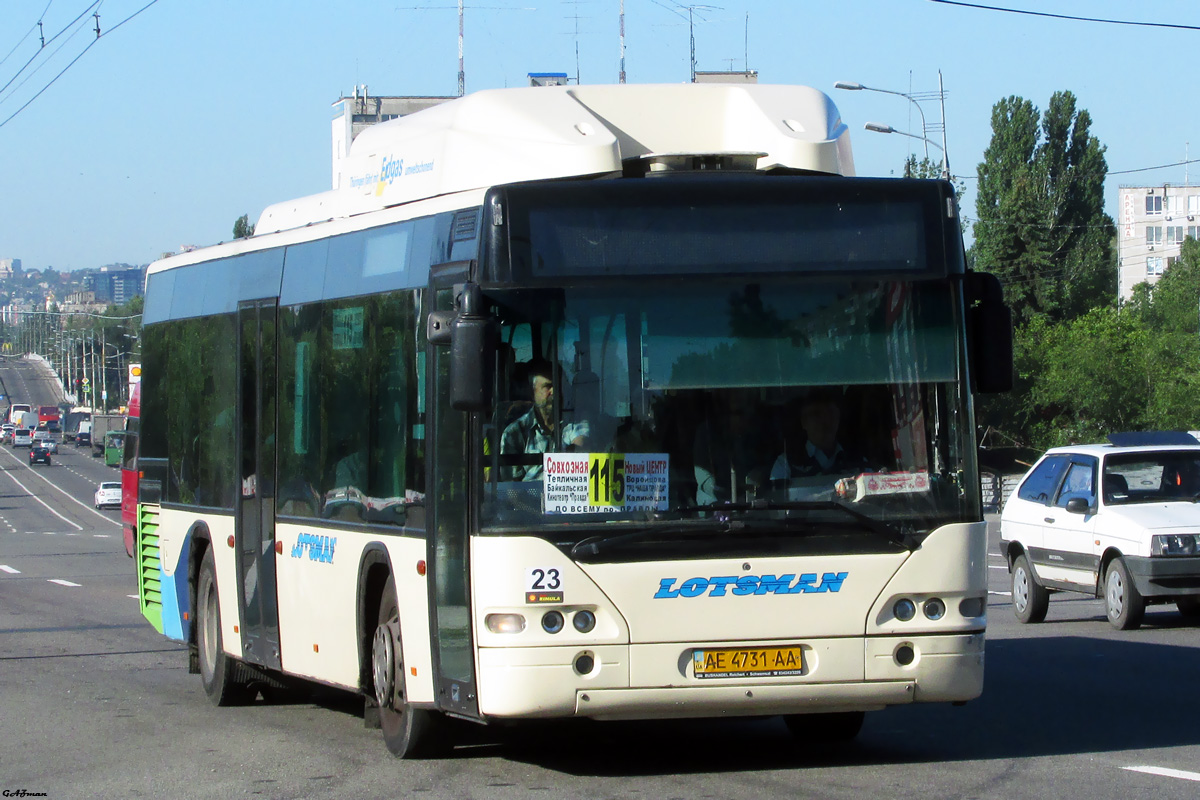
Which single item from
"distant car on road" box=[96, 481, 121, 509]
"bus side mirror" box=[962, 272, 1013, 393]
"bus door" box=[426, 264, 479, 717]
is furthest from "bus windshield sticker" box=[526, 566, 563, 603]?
"distant car on road" box=[96, 481, 121, 509]

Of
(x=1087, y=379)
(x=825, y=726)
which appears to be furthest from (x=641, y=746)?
(x=1087, y=379)

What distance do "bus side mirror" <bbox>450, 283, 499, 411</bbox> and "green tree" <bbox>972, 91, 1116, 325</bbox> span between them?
7176cm

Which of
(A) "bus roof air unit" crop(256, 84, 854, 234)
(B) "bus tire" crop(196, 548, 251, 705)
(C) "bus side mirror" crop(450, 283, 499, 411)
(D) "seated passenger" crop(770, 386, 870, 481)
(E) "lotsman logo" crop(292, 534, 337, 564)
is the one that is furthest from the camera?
(B) "bus tire" crop(196, 548, 251, 705)

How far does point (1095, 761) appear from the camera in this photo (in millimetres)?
8492

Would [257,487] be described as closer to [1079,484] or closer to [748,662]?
[748,662]

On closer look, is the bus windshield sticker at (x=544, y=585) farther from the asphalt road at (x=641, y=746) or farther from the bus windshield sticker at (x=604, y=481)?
the asphalt road at (x=641, y=746)

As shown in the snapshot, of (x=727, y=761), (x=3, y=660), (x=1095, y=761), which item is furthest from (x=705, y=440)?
(x=3, y=660)

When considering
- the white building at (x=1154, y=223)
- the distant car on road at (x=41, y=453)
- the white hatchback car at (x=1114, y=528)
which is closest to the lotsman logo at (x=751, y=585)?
the white hatchback car at (x=1114, y=528)

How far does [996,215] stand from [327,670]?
7151cm

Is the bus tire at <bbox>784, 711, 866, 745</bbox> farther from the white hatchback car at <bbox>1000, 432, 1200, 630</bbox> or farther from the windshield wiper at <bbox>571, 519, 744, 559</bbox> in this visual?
the white hatchback car at <bbox>1000, 432, 1200, 630</bbox>

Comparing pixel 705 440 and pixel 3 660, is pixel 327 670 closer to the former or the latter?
pixel 705 440

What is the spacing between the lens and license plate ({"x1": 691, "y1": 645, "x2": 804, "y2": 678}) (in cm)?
781

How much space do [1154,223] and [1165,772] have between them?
164 metres

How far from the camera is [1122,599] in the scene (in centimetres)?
1605
